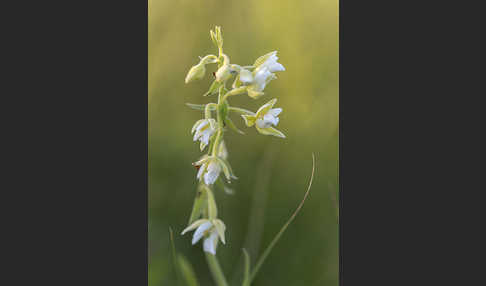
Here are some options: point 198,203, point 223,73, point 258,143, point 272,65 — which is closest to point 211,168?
point 198,203

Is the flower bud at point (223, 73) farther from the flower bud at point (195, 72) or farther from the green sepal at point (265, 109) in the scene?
the green sepal at point (265, 109)

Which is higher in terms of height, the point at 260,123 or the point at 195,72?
the point at 195,72

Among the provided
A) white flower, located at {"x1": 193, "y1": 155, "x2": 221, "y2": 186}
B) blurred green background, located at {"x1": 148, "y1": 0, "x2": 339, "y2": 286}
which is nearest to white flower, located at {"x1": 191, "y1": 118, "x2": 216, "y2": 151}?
white flower, located at {"x1": 193, "y1": 155, "x2": 221, "y2": 186}

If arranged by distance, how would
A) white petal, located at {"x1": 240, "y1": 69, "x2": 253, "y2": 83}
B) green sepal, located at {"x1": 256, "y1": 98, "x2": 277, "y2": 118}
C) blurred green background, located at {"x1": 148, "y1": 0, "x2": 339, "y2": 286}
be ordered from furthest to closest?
blurred green background, located at {"x1": 148, "y1": 0, "x2": 339, "y2": 286}
green sepal, located at {"x1": 256, "y1": 98, "x2": 277, "y2": 118}
white petal, located at {"x1": 240, "y1": 69, "x2": 253, "y2": 83}

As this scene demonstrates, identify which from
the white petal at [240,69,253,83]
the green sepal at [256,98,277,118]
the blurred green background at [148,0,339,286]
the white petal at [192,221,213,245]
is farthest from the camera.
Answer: the blurred green background at [148,0,339,286]

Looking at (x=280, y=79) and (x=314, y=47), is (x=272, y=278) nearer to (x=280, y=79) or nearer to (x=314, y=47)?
(x=280, y=79)

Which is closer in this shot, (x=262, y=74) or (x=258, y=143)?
(x=262, y=74)

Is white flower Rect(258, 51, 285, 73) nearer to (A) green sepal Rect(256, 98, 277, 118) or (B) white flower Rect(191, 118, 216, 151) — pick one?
(A) green sepal Rect(256, 98, 277, 118)

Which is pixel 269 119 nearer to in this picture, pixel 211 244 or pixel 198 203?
pixel 198 203

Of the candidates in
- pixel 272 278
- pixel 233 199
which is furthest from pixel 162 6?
pixel 272 278
